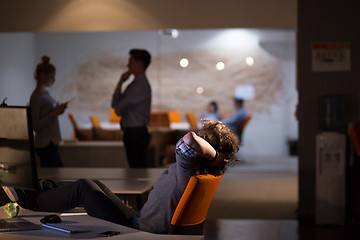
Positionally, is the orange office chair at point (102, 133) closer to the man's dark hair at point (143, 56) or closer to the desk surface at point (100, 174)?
the man's dark hair at point (143, 56)

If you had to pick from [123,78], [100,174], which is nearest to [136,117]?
[123,78]

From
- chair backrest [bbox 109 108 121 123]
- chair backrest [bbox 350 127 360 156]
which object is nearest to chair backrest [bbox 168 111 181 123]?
→ chair backrest [bbox 109 108 121 123]

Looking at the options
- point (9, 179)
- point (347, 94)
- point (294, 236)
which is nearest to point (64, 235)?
point (9, 179)

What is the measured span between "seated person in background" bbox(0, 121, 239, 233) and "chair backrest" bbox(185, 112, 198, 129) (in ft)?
16.4

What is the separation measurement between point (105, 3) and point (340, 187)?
3.42 m

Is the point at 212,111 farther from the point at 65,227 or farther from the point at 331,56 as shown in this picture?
the point at 65,227

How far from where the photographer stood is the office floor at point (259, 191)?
22.8 feet

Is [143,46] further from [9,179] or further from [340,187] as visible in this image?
[9,179]

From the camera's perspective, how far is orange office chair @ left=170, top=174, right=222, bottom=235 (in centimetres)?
288

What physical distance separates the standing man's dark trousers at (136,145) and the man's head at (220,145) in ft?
10.6

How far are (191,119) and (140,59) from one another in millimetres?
1796

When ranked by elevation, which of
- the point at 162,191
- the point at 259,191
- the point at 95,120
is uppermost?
the point at 95,120

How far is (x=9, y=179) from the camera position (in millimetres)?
3014

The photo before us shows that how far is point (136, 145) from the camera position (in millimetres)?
6504
